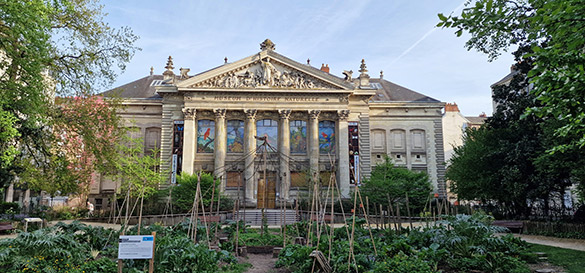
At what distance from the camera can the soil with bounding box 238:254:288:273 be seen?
35.2 feet

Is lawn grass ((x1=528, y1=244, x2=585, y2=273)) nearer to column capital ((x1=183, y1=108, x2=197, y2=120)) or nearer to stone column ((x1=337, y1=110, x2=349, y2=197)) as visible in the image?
stone column ((x1=337, y1=110, x2=349, y2=197))

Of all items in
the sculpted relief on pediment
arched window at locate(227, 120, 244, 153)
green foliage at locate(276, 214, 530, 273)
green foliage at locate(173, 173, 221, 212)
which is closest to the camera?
green foliage at locate(276, 214, 530, 273)

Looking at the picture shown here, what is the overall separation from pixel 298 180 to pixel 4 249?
2882cm

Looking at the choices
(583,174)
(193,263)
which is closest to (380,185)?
(583,174)

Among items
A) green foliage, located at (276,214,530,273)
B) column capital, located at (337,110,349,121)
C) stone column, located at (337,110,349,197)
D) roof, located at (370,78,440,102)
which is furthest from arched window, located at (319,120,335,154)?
green foliage, located at (276,214,530,273)

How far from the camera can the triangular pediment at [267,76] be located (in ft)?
119

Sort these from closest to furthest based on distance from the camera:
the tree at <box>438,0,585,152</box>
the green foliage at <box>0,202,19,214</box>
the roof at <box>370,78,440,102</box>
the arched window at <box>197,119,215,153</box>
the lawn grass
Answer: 1. the tree at <box>438,0,585,152</box>
2. the lawn grass
3. the green foliage at <box>0,202,19,214</box>
4. the arched window at <box>197,119,215,153</box>
5. the roof at <box>370,78,440,102</box>

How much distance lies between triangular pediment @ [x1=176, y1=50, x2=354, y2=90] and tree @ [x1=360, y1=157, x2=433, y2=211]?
994cm

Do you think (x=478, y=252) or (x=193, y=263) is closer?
(x=193, y=263)

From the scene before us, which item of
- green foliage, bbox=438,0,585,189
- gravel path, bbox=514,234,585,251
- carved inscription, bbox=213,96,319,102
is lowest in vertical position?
gravel path, bbox=514,234,585,251

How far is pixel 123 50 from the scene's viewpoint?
18.0 m

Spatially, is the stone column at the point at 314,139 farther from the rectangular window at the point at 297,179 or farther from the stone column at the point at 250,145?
the stone column at the point at 250,145

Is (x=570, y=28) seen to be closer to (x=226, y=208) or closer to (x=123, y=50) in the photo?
(x=123, y=50)

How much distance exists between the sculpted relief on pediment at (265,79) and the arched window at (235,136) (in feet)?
12.2
